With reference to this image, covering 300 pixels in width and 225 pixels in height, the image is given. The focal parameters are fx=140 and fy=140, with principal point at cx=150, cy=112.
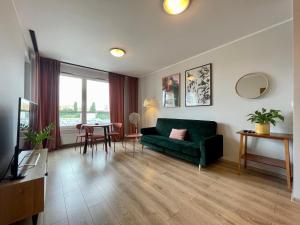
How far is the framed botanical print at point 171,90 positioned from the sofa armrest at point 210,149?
1.62 metres

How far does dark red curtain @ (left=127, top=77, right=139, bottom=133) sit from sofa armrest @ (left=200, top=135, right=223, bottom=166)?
345 cm

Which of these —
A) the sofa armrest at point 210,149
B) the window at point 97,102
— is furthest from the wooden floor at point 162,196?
the window at point 97,102

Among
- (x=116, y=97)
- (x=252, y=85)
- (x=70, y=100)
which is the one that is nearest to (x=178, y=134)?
(x=252, y=85)

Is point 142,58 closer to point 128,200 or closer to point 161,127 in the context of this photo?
point 161,127

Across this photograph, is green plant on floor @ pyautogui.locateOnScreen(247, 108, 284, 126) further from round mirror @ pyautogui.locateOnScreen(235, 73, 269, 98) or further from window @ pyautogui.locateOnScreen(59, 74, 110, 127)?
window @ pyautogui.locateOnScreen(59, 74, 110, 127)

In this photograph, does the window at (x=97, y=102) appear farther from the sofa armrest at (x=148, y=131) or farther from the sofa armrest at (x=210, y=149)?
the sofa armrest at (x=210, y=149)

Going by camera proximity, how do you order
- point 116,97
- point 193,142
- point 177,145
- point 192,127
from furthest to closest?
point 116,97 < point 192,127 < point 193,142 < point 177,145

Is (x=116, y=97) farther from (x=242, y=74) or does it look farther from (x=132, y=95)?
(x=242, y=74)

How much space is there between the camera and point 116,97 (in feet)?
17.1

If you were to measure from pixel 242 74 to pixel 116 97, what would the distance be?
3.93 meters

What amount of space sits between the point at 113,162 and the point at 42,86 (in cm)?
288

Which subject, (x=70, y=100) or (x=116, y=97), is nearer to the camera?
(x=70, y=100)

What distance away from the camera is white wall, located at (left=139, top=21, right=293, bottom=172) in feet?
7.60

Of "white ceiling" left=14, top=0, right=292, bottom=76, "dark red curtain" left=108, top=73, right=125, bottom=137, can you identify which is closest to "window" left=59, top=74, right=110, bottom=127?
"dark red curtain" left=108, top=73, right=125, bottom=137
